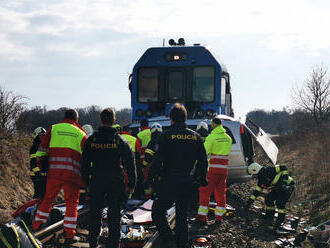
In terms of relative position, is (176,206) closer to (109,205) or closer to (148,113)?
(109,205)

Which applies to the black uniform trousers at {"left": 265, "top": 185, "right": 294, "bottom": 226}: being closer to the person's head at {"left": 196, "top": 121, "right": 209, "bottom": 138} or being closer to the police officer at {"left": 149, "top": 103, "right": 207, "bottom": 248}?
the person's head at {"left": 196, "top": 121, "right": 209, "bottom": 138}

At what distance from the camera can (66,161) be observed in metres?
5.98

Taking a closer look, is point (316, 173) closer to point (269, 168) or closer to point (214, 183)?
point (269, 168)

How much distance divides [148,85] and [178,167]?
23.9ft

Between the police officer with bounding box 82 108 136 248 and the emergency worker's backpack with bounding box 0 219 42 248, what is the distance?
2.50 feet

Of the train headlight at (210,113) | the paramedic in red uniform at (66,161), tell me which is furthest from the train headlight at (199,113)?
the paramedic in red uniform at (66,161)

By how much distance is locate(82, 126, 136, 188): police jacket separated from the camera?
510cm

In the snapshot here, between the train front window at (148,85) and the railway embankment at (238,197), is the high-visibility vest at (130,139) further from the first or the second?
the train front window at (148,85)

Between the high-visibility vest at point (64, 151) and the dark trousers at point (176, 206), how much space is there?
144cm

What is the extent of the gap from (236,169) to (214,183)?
71.7 inches

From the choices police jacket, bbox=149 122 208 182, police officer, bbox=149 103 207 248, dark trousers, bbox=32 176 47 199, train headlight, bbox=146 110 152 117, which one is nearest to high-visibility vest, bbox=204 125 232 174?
police officer, bbox=149 103 207 248

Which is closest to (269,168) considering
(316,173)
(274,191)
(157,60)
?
(274,191)

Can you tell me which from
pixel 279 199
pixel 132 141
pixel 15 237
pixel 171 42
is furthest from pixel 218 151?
pixel 171 42

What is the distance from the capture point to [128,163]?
516 centimetres
